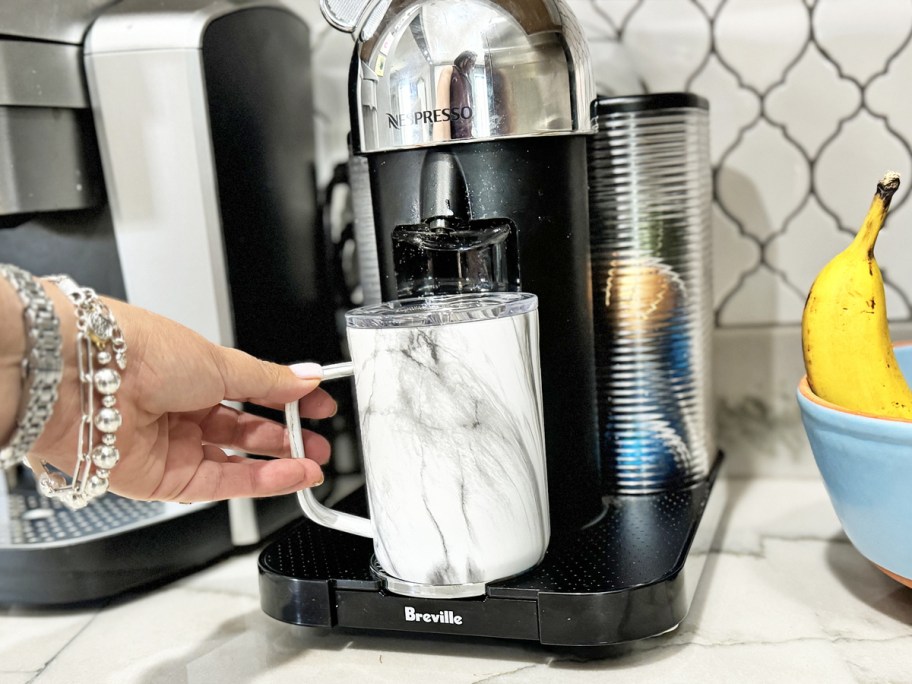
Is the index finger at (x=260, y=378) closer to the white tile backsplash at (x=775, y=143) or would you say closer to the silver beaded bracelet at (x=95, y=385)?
the silver beaded bracelet at (x=95, y=385)

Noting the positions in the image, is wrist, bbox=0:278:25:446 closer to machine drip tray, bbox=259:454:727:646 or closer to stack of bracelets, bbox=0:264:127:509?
stack of bracelets, bbox=0:264:127:509

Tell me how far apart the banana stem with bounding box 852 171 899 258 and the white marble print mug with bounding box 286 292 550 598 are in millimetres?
211

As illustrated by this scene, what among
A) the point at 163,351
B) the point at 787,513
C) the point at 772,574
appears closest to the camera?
the point at 163,351

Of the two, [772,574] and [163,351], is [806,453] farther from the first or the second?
[163,351]

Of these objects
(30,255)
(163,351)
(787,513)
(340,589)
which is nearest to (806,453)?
(787,513)

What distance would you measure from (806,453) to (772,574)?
21 cm

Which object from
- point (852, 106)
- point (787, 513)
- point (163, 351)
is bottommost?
point (787, 513)

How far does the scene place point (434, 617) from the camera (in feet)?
1.62

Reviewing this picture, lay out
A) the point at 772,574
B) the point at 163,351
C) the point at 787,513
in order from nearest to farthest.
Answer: the point at 163,351 → the point at 772,574 → the point at 787,513

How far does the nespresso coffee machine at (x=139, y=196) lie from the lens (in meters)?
0.59

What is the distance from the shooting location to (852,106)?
0.72 meters

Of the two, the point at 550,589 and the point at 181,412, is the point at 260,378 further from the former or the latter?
the point at 550,589

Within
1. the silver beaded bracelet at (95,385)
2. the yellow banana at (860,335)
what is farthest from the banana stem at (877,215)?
the silver beaded bracelet at (95,385)

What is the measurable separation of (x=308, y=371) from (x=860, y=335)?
33cm
